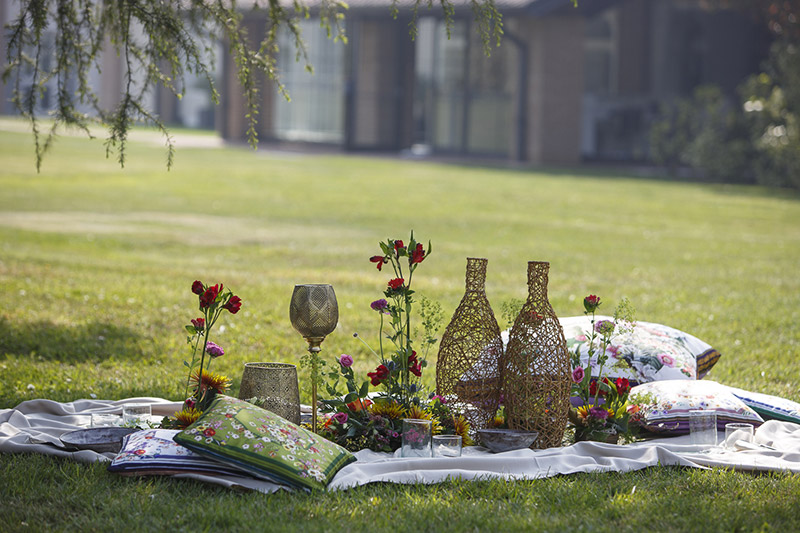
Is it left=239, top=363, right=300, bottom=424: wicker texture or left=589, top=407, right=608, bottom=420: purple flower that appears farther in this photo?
left=589, top=407, right=608, bottom=420: purple flower

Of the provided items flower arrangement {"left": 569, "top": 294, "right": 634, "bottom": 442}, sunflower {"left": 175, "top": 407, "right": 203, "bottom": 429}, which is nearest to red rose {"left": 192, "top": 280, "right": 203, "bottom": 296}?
sunflower {"left": 175, "top": 407, "right": 203, "bottom": 429}

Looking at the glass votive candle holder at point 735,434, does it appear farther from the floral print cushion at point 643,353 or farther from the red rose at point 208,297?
the red rose at point 208,297

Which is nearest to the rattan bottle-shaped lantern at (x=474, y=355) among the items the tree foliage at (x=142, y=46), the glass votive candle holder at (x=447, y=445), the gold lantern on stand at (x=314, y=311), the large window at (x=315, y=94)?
the glass votive candle holder at (x=447, y=445)

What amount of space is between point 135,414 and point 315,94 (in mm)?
31988

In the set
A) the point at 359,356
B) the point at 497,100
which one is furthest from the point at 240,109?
the point at 359,356

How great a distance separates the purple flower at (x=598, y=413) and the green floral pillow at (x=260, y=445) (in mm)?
1172

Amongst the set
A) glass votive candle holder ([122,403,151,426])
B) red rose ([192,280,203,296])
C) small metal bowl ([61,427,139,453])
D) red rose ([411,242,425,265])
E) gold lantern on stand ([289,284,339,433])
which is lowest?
small metal bowl ([61,427,139,453])

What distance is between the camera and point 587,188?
22.4 metres

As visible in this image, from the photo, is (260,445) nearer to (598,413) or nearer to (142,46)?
(598,413)

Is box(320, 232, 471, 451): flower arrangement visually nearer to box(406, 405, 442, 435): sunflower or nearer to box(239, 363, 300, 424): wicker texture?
box(406, 405, 442, 435): sunflower

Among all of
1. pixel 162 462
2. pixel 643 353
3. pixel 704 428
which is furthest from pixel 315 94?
pixel 162 462

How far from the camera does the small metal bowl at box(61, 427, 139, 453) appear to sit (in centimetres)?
396

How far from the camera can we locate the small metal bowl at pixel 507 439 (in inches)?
160

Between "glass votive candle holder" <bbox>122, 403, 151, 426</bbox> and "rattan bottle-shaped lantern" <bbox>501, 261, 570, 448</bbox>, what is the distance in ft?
5.02
